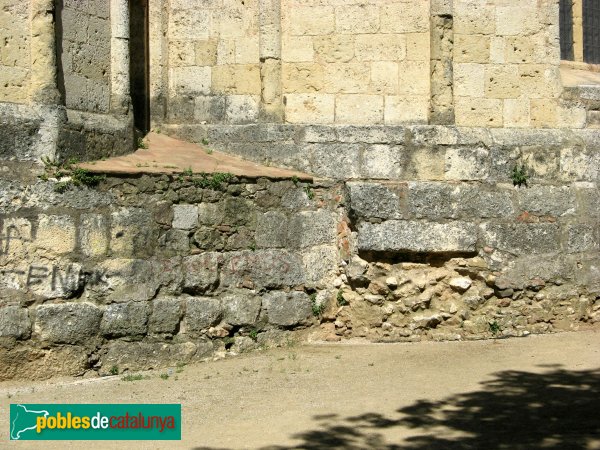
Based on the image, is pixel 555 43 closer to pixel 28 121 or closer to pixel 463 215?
pixel 463 215

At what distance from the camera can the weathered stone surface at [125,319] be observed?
8.38m

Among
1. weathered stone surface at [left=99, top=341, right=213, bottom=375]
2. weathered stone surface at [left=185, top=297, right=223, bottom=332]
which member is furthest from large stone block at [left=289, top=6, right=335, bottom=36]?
weathered stone surface at [left=99, top=341, right=213, bottom=375]

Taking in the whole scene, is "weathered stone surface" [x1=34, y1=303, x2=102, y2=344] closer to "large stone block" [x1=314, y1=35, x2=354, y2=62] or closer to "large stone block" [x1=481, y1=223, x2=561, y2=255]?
"large stone block" [x1=314, y1=35, x2=354, y2=62]

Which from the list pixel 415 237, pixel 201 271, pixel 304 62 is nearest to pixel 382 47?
pixel 304 62

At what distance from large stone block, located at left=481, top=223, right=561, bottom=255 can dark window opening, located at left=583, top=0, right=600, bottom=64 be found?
3.66 metres

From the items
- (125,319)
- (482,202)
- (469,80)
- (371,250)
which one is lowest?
(125,319)

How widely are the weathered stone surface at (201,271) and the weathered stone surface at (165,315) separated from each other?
0.22 m

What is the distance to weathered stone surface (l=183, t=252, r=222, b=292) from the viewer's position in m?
8.88

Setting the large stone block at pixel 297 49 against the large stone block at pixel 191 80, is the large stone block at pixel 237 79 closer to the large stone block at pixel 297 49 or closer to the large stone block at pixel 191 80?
the large stone block at pixel 191 80

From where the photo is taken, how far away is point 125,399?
759 centimetres

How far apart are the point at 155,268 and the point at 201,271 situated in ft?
1.62

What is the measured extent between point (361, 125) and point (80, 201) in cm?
308

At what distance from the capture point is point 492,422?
6.43 m

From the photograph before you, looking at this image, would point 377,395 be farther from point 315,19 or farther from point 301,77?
point 315,19
